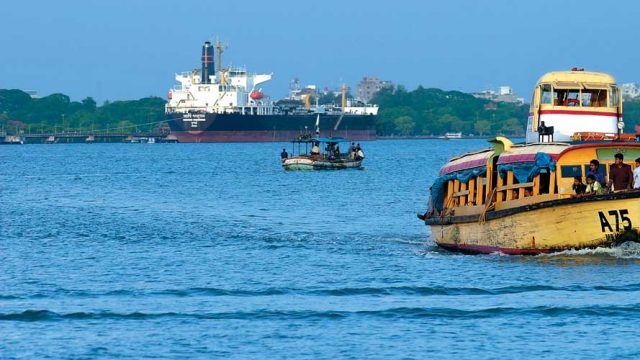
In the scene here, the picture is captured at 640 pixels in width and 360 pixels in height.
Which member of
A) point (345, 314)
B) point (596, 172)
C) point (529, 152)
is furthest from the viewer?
point (529, 152)

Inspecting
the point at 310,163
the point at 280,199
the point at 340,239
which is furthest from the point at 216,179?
the point at 340,239

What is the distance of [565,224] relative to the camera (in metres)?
29.9

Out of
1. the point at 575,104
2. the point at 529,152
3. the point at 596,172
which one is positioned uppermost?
the point at 575,104

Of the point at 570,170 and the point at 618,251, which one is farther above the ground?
the point at 570,170

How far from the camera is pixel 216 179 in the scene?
278 feet

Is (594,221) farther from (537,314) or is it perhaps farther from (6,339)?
(6,339)

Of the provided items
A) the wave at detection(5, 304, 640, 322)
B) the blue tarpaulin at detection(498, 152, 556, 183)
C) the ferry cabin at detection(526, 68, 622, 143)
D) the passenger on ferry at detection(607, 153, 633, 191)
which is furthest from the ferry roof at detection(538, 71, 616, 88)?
the wave at detection(5, 304, 640, 322)

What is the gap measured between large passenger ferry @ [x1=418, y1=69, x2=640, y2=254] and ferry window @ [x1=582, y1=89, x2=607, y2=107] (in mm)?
25

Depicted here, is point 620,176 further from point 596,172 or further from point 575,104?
point 575,104

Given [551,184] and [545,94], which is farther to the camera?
[545,94]

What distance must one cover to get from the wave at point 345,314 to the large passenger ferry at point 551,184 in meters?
4.43

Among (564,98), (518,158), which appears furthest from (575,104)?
(518,158)

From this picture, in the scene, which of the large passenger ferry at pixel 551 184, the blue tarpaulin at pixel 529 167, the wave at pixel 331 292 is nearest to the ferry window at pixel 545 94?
the large passenger ferry at pixel 551 184

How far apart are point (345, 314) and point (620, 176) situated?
26.4 feet
